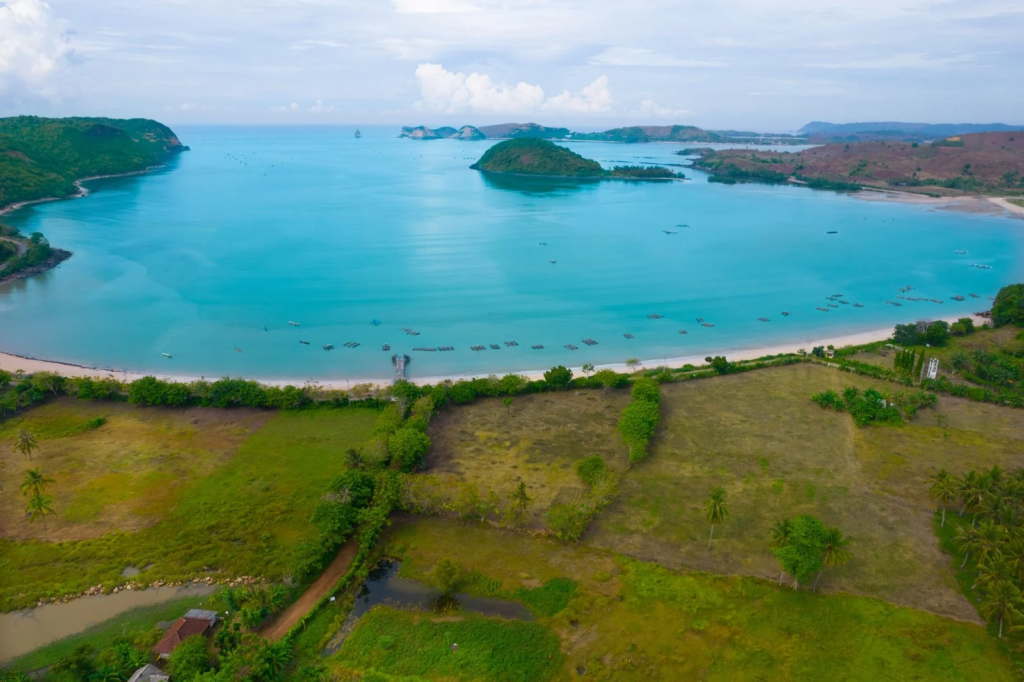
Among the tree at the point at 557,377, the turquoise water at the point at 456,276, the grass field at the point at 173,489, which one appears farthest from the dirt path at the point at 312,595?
the turquoise water at the point at 456,276

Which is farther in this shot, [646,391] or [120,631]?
[646,391]

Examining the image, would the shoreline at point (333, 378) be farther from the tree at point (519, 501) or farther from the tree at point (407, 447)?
the tree at point (519, 501)

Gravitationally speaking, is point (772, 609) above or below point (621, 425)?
below

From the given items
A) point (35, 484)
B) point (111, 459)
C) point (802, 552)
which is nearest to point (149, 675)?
point (35, 484)

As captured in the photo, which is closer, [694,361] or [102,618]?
[102,618]

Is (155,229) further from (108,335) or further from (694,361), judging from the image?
(694,361)

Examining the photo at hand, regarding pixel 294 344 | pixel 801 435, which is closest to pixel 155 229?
pixel 294 344

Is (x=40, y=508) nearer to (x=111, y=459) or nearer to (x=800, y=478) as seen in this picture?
(x=111, y=459)
